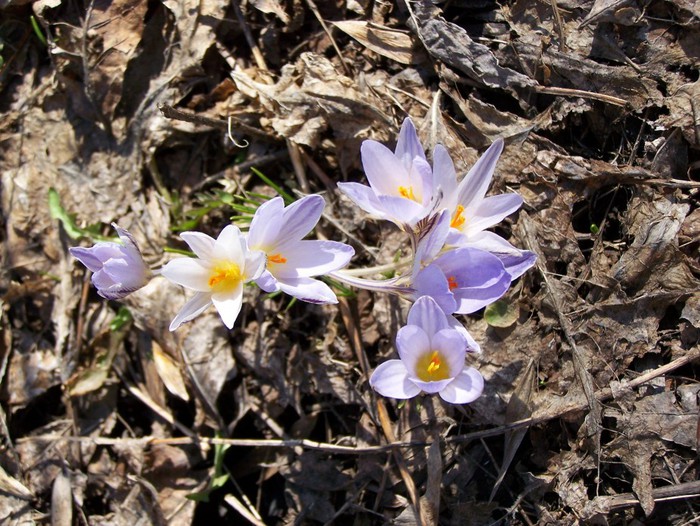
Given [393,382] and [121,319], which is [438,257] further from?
[121,319]

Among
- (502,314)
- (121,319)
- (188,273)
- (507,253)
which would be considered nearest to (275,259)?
(188,273)

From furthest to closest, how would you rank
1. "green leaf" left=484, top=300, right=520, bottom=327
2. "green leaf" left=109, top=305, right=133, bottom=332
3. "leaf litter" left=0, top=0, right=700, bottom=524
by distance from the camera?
1. "green leaf" left=109, top=305, right=133, bottom=332
2. "green leaf" left=484, top=300, right=520, bottom=327
3. "leaf litter" left=0, top=0, right=700, bottom=524

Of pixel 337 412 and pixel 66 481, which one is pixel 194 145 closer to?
pixel 337 412

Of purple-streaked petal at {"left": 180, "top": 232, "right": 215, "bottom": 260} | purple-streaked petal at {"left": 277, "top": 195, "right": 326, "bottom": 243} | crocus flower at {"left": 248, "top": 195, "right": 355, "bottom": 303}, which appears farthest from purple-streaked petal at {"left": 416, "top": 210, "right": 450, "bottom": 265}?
purple-streaked petal at {"left": 180, "top": 232, "right": 215, "bottom": 260}

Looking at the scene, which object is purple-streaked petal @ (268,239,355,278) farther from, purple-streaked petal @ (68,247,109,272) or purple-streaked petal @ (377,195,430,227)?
purple-streaked petal @ (68,247,109,272)

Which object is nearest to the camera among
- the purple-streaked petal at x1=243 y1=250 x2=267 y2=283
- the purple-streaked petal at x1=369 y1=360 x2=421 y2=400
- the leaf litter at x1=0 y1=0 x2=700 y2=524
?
the purple-streaked petal at x1=243 y1=250 x2=267 y2=283

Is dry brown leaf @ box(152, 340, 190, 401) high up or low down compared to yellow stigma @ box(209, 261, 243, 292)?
down
